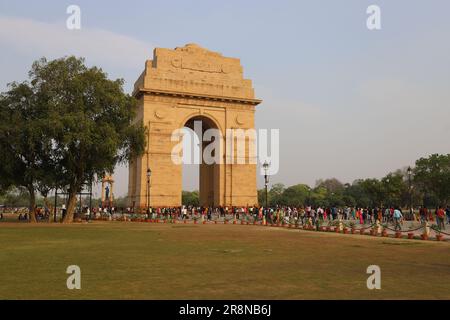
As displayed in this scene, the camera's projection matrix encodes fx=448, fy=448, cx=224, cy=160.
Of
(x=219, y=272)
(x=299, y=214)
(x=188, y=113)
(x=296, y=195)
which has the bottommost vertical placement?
(x=299, y=214)

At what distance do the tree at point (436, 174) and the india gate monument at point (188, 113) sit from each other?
3464 cm

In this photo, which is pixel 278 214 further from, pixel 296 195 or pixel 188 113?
pixel 296 195

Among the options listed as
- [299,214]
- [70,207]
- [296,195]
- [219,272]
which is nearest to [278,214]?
[299,214]

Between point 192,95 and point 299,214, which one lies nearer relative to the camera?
point 299,214

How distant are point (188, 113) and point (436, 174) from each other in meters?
42.4

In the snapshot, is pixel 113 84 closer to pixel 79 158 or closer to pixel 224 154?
pixel 79 158

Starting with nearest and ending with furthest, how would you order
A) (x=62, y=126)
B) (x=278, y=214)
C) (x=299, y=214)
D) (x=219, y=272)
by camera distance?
(x=219, y=272) < (x=62, y=126) < (x=278, y=214) < (x=299, y=214)

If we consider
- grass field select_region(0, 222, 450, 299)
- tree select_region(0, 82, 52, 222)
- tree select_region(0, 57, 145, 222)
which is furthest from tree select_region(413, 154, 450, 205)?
grass field select_region(0, 222, 450, 299)

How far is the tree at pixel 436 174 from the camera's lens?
69.1 metres

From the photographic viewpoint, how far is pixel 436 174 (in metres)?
69.3

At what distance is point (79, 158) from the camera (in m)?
33.1

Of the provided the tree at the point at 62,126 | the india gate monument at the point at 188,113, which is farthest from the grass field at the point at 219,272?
the india gate monument at the point at 188,113

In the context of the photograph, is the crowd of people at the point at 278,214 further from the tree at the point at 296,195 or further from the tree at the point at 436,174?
the tree at the point at 296,195

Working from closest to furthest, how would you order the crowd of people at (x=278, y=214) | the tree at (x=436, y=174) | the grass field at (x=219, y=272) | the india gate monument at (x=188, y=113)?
1. the grass field at (x=219, y=272)
2. the crowd of people at (x=278, y=214)
3. the india gate monument at (x=188, y=113)
4. the tree at (x=436, y=174)
